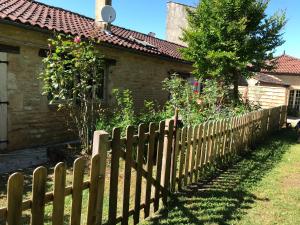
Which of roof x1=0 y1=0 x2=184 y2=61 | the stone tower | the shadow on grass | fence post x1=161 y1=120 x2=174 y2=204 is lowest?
the shadow on grass

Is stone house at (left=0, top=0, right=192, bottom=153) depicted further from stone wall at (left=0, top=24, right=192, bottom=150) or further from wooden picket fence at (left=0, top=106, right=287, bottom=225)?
wooden picket fence at (left=0, top=106, right=287, bottom=225)

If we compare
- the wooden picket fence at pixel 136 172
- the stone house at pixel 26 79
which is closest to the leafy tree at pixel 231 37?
the stone house at pixel 26 79

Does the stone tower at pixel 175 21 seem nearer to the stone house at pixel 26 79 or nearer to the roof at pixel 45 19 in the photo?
the roof at pixel 45 19

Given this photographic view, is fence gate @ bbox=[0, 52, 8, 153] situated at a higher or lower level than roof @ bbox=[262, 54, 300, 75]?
lower

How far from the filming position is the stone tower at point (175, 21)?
24109 mm

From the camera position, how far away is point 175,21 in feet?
80.3

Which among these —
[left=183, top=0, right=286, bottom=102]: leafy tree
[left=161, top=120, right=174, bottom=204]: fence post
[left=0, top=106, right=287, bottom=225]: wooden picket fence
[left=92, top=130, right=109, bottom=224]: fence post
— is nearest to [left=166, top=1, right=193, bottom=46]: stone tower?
[left=183, top=0, right=286, bottom=102]: leafy tree

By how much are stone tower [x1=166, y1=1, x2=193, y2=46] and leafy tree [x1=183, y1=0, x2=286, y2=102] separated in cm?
1232

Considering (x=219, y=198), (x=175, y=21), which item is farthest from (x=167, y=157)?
(x=175, y=21)

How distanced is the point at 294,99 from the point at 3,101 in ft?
75.2

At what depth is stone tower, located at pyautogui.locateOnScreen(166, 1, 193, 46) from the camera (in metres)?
24.1

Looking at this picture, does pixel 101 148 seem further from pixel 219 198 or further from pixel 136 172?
pixel 219 198

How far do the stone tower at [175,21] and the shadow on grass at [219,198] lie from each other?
18315 millimetres

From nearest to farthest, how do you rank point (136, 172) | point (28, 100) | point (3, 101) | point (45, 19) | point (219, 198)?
point (136, 172) < point (219, 198) < point (3, 101) < point (28, 100) < point (45, 19)
